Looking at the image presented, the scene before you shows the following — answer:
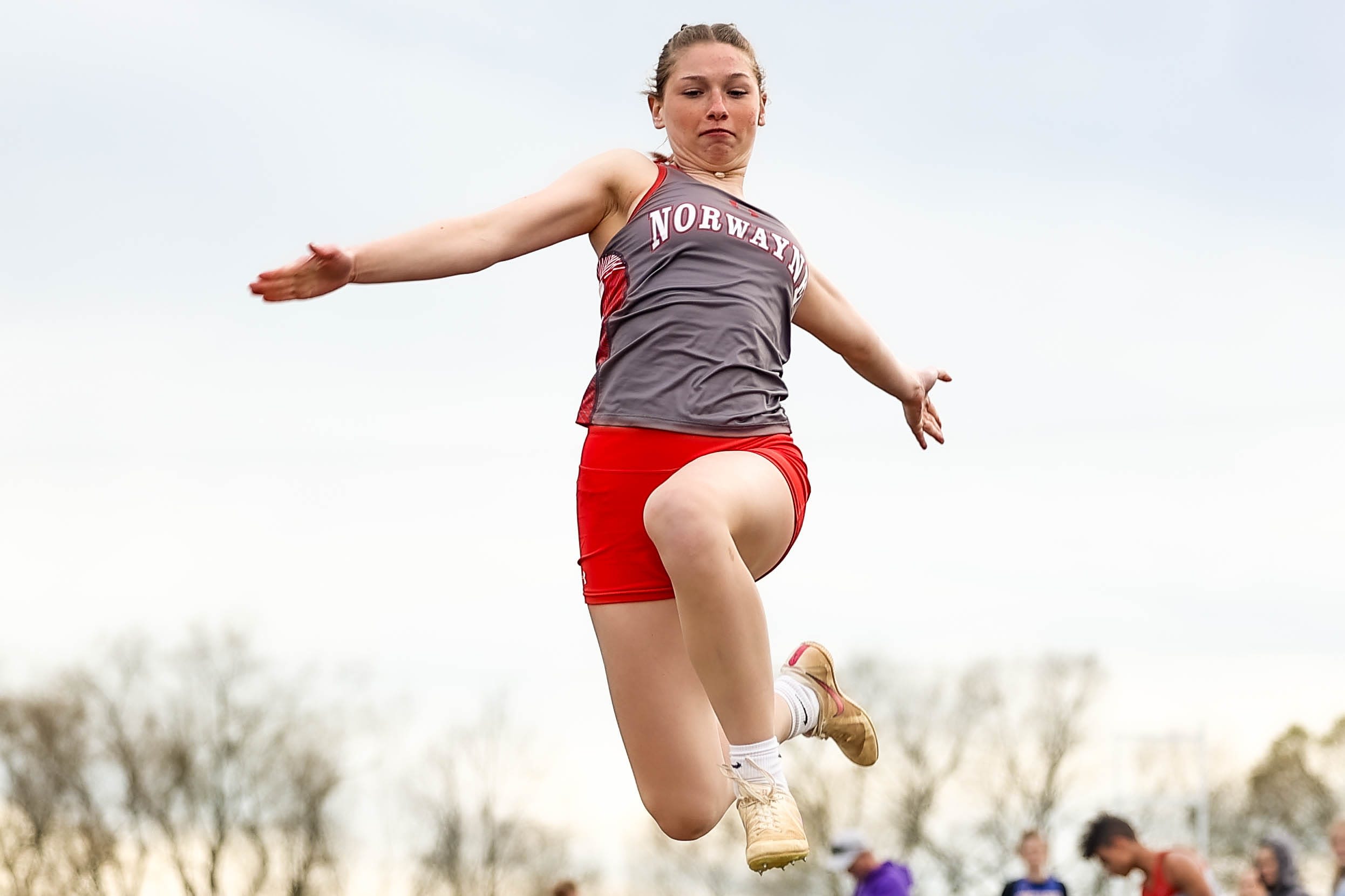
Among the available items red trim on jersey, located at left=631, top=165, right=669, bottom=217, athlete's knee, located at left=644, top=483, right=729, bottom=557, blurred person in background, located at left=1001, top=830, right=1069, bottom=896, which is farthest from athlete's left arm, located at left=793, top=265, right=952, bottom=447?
blurred person in background, located at left=1001, top=830, right=1069, bottom=896

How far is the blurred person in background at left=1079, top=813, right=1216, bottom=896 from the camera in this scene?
29.5ft

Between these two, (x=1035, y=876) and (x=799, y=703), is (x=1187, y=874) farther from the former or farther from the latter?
(x=799, y=703)

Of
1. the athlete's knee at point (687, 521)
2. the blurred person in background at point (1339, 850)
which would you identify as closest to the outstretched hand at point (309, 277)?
the athlete's knee at point (687, 521)

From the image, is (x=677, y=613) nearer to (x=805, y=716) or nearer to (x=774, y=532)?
(x=774, y=532)

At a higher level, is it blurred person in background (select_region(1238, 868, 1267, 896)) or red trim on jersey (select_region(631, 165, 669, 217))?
red trim on jersey (select_region(631, 165, 669, 217))

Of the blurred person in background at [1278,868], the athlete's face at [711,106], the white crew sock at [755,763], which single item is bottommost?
the blurred person in background at [1278,868]

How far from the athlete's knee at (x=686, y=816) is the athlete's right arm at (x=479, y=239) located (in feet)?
5.74

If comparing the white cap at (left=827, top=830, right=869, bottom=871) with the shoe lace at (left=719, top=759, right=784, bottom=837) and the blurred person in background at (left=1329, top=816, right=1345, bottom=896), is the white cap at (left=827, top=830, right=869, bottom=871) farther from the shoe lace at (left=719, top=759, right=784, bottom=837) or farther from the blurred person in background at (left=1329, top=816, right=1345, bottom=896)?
the shoe lace at (left=719, top=759, right=784, bottom=837)

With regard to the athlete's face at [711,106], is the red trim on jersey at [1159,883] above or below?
below

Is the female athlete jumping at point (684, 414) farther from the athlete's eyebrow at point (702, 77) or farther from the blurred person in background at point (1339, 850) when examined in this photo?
the blurred person in background at point (1339, 850)

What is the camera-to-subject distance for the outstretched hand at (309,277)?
392 cm

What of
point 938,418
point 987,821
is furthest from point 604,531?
point 987,821

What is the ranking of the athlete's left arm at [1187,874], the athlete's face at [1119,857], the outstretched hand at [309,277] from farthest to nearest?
the athlete's face at [1119,857]
the athlete's left arm at [1187,874]
the outstretched hand at [309,277]

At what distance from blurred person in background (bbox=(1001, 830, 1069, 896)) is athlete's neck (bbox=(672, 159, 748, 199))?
745 cm
